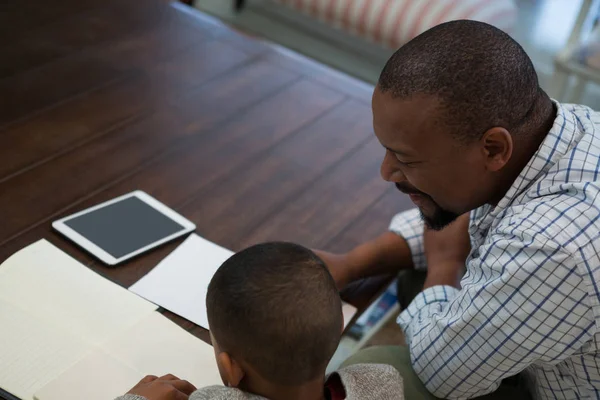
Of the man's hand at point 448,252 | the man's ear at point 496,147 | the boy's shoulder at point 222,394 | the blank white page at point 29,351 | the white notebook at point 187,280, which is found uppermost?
the man's ear at point 496,147

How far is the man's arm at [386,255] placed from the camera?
4.58 ft

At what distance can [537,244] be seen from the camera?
1054 mm

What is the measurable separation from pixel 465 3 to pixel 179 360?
2.14 metres

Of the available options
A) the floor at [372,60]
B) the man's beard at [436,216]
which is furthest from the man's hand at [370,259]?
the floor at [372,60]

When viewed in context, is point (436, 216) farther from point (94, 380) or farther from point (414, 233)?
point (94, 380)

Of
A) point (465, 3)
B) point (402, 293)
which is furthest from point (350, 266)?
point (465, 3)

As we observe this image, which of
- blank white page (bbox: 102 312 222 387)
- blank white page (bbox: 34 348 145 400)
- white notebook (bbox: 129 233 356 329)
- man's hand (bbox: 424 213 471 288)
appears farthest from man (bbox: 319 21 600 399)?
blank white page (bbox: 34 348 145 400)

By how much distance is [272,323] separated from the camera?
0.93 metres

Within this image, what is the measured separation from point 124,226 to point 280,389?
55 cm

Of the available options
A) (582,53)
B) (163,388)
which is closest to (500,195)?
(163,388)

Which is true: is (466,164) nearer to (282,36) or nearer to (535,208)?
(535,208)

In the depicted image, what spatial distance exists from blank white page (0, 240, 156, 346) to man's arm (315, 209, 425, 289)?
0.35m

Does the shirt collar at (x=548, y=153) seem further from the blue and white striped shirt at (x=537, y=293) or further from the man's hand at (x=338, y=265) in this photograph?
the man's hand at (x=338, y=265)

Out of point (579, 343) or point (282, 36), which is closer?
point (579, 343)
